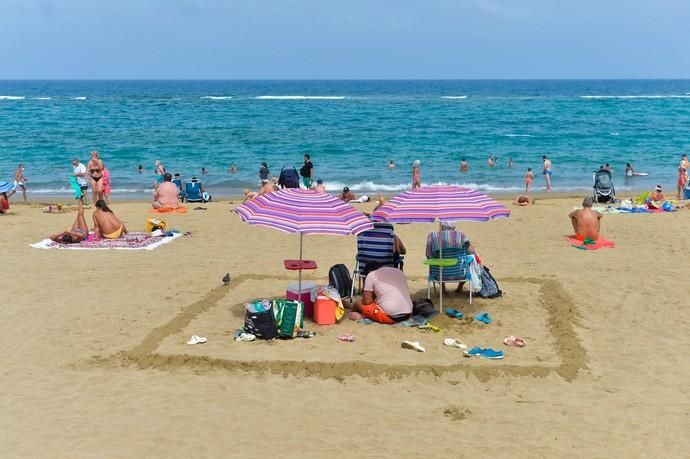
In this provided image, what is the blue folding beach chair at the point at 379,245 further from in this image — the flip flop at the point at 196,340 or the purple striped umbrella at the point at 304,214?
the flip flop at the point at 196,340

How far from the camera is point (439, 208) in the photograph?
8.84 m

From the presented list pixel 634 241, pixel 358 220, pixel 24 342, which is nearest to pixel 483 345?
pixel 358 220

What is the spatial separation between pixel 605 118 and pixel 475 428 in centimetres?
5644

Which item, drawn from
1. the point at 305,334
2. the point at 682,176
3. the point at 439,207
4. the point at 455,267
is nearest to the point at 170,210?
the point at 455,267

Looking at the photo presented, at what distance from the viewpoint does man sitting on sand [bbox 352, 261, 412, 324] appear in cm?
900

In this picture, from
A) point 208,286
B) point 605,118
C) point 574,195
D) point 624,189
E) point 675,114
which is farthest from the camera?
point 675,114

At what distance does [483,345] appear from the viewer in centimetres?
838

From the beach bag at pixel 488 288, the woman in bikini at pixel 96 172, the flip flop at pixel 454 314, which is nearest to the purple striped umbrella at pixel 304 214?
the flip flop at pixel 454 314

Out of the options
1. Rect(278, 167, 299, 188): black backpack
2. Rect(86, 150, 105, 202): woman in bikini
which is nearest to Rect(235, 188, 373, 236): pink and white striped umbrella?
Rect(86, 150, 105, 202): woman in bikini

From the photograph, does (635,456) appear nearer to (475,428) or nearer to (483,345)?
(475,428)

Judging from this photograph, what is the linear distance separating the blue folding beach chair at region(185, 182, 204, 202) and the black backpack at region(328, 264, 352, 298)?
12011mm

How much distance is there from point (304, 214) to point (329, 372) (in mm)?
1967

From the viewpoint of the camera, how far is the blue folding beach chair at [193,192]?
21.0 meters

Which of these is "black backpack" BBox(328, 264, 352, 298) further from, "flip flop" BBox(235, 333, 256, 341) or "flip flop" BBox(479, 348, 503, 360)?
"flip flop" BBox(479, 348, 503, 360)
